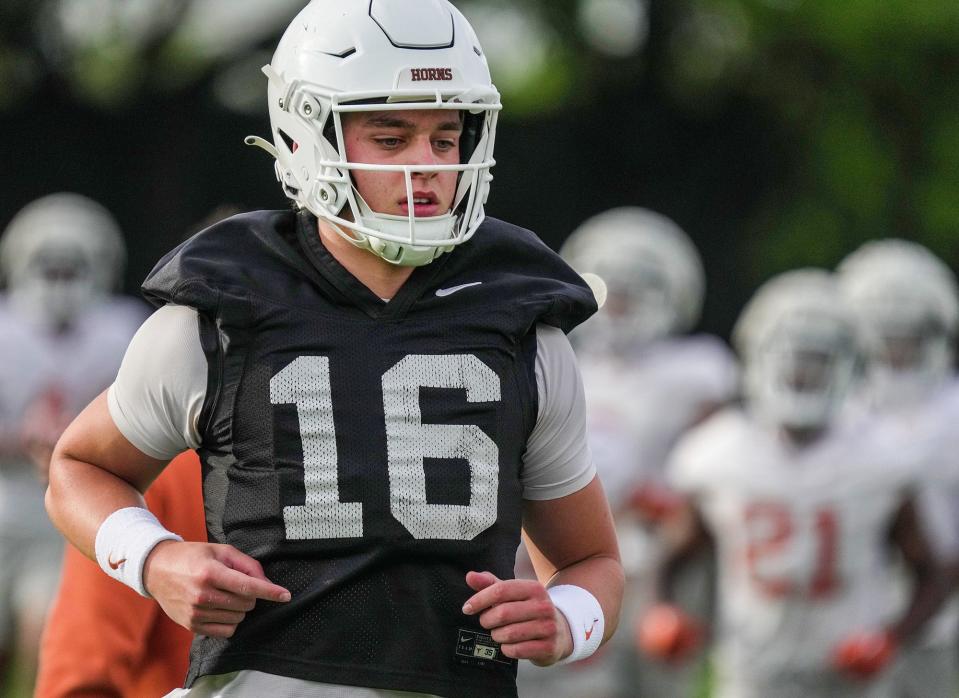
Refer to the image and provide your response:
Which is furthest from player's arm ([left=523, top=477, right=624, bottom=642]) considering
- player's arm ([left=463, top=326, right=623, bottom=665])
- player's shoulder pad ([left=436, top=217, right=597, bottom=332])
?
player's shoulder pad ([left=436, top=217, right=597, bottom=332])

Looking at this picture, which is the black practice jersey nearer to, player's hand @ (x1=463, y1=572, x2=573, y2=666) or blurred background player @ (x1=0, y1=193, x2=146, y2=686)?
player's hand @ (x1=463, y1=572, x2=573, y2=666)

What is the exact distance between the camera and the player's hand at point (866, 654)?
6590 mm

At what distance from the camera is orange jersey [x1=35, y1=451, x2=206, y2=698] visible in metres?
3.13

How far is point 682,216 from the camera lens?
607 inches

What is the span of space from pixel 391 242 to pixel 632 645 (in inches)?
218

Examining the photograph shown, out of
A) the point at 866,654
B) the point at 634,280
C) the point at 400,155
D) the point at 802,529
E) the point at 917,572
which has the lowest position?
the point at 866,654

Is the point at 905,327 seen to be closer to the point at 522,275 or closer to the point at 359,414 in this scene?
the point at 522,275

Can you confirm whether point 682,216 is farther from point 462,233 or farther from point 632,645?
point 462,233

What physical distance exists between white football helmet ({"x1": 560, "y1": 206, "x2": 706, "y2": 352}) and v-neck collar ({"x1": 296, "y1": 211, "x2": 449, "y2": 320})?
18.3 feet

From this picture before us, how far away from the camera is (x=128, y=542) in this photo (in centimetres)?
262

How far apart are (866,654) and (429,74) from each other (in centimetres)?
440

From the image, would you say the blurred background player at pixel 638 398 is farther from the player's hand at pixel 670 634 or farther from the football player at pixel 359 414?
the football player at pixel 359 414

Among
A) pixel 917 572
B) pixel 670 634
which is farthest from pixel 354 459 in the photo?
pixel 917 572

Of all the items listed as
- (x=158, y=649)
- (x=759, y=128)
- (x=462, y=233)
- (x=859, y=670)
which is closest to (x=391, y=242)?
(x=462, y=233)
